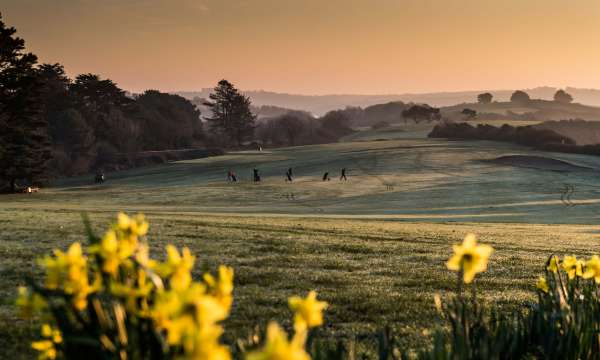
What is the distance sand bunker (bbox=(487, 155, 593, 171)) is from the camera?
6788cm

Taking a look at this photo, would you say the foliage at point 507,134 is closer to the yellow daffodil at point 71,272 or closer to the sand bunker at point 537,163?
the sand bunker at point 537,163

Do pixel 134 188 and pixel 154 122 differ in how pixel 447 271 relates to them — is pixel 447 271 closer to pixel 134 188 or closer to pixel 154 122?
pixel 134 188

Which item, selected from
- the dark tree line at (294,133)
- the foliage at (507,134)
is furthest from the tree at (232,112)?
the foliage at (507,134)

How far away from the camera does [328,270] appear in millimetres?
12180

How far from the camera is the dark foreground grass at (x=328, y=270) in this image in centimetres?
829

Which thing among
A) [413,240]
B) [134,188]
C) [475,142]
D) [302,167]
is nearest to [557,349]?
[413,240]

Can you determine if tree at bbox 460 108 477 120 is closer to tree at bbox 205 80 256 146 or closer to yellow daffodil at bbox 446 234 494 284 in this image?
tree at bbox 205 80 256 146

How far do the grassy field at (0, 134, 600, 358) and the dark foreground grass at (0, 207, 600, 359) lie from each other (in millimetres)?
34

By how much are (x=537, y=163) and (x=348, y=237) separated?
199 ft

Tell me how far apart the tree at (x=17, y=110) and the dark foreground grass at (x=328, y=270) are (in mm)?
40245

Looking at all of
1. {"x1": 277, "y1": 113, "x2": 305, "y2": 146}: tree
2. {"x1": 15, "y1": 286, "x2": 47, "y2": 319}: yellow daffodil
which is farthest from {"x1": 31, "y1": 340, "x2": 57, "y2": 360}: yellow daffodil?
{"x1": 277, "y1": 113, "x2": 305, "y2": 146}: tree

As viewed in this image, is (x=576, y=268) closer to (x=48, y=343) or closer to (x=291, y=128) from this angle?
(x=48, y=343)

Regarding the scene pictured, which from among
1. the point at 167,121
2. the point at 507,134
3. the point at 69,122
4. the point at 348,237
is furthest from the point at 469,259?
the point at 167,121

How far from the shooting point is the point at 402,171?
225 feet
